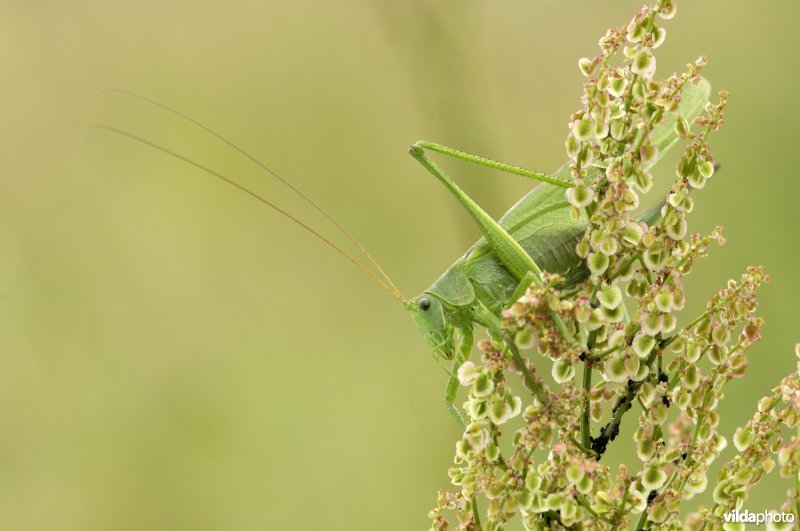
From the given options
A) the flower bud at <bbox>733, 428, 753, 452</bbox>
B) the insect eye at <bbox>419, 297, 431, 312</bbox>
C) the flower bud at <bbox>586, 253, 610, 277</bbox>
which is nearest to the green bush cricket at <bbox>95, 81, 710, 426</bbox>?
the insect eye at <bbox>419, 297, 431, 312</bbox>

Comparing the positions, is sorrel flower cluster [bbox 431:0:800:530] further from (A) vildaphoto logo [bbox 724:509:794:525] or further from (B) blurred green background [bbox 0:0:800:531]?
(B) blurred green background [bbox 0:0:800:531]

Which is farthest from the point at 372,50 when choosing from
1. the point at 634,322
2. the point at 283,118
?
the point at 634,322

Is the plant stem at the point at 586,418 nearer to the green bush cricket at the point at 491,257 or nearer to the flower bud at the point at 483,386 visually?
the flower bud at the point at 483,386

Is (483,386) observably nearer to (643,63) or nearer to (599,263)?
(599,263)

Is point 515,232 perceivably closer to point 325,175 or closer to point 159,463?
point 159,463

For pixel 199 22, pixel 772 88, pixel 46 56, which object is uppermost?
pixel 199 22

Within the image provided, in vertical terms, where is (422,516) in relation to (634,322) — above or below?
above

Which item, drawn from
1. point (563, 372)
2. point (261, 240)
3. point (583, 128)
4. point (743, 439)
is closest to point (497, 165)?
point (583, 128)
